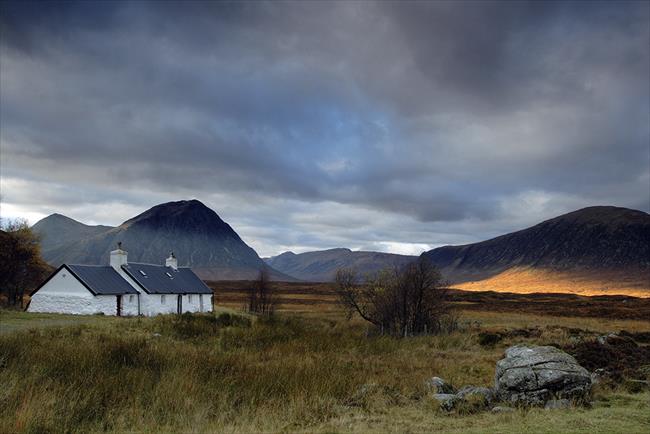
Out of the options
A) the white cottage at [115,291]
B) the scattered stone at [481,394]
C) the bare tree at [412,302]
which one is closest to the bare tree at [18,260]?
the white cottage at [115,291]

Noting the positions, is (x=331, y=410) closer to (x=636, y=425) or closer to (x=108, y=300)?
(x=636, y=425)

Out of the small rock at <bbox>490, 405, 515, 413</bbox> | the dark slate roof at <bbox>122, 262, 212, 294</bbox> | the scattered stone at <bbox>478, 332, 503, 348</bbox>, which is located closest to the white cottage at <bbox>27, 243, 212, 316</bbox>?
the dark slate roof at <bbox>122, 262, 212, 294</bbox>

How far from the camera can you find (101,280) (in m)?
47.7

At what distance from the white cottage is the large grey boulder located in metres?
40.2

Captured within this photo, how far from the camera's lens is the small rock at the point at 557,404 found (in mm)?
12164

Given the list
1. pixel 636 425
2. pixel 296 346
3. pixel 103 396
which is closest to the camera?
pixel 636 425

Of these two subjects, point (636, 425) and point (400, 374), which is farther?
point (400, 374)

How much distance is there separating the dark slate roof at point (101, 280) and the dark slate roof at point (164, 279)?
4.18ft

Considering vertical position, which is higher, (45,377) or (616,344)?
(45,377)

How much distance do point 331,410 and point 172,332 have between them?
1815 cm

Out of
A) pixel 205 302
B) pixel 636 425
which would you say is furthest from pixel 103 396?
pixel 205 302

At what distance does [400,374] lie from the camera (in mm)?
18094

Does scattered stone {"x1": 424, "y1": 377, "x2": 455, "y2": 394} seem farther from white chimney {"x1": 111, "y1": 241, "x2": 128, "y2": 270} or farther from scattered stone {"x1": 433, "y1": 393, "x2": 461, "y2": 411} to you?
white chimney {"x1": 111, "y1": 241, "x2": 128, "y2": 270}

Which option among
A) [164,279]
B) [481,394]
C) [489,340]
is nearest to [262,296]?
[164,279]
